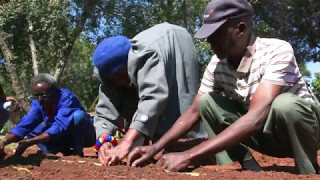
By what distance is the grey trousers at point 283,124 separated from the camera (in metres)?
2.81

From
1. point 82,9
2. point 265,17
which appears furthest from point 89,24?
point 265,17

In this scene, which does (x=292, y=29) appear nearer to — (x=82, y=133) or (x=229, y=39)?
(x=82, y=133)

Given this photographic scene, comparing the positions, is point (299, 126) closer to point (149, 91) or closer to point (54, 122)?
point (149, 91)

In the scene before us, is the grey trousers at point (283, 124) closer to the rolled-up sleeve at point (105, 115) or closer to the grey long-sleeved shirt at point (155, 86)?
the grey long-sleeved shirt at point (155, 86)

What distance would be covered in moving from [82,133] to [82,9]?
8.23 metres

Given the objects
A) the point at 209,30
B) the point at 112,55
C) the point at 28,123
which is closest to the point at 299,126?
the point at 209,30

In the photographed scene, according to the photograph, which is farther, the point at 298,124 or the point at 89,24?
the point at 89,24

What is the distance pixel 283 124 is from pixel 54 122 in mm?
2672

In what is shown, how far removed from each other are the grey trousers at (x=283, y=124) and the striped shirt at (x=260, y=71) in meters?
0.10

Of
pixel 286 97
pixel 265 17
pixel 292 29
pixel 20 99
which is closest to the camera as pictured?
pixel 286 97

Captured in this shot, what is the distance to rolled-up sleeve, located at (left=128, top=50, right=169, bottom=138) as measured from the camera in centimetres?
335

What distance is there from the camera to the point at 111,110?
168 inches

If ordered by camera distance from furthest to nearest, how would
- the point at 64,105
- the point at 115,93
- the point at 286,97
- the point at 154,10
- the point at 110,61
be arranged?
the point at 154,10, the point at 64,105, the point at 115,93, the point at 110,61, the point at 286,97

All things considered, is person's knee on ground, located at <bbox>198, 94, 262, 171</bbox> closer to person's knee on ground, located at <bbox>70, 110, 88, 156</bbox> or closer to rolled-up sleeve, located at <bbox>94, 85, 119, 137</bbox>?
rolled-up sleeve, located at <bbox>94, 85, 119, 137</bbox>
